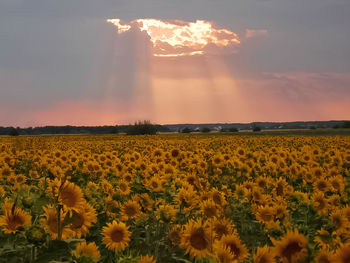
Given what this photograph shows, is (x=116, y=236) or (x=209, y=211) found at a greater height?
(x=209, y=211)

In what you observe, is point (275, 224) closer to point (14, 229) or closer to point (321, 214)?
point (321, 214)

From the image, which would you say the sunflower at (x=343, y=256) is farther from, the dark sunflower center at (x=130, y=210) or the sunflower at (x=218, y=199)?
the dark sunflower center at (x=130, y=210)

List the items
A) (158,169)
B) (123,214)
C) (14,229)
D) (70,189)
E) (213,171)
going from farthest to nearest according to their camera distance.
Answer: (213,171)
(158,169)
(123,214)
(70,189)
(14,229)

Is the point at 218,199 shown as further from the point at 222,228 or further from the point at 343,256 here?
the point at 343,256

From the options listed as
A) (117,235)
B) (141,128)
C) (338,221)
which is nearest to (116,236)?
(117,235)

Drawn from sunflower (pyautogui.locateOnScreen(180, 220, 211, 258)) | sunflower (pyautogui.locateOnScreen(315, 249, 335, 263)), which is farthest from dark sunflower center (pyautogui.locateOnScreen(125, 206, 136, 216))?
sunflower (pyautogui.locateOnScreen(315, 249, 335, 263))

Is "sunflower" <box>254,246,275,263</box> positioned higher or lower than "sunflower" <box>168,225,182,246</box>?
higher

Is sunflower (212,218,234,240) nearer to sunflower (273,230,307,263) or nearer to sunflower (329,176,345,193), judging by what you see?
→ sunflower (273,230,307,263)

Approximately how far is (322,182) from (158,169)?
291cm

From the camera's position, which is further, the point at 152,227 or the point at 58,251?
the point at 152,227

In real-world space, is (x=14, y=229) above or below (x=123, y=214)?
above

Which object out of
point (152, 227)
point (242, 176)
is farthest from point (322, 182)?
point (152, 227)

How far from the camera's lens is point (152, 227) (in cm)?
454

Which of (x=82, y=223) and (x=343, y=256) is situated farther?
(x=82, y=223)
